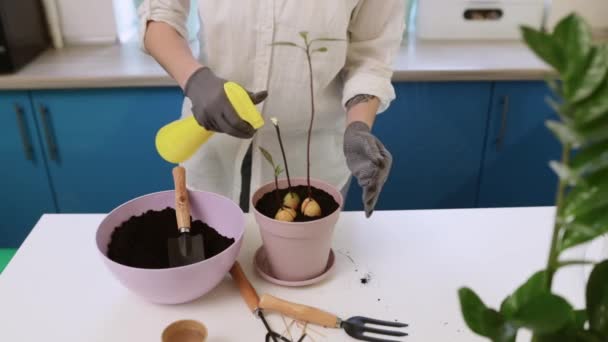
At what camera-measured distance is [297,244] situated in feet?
2.60

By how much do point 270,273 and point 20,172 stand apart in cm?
136

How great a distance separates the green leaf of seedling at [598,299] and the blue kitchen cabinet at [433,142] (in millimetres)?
1311

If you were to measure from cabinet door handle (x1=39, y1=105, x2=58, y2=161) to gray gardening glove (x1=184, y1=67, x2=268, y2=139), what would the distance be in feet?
3.19

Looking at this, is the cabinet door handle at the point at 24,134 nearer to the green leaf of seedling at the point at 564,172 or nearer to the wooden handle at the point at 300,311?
the wooden handle at the point at 300,311

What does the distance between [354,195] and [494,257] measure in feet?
3.55

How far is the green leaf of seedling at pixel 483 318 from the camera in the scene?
1.37 ft

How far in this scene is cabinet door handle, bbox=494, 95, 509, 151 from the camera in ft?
5.85

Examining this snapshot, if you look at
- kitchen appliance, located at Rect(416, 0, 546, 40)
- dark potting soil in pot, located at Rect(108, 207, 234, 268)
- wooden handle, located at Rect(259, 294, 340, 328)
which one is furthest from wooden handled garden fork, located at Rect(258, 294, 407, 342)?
kitchen appliance, located at Rect(416, 0, 546, 40)

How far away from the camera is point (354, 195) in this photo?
1962 mm

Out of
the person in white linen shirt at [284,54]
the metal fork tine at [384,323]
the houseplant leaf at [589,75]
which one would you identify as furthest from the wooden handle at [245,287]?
the houseplant leaf at [589,75]

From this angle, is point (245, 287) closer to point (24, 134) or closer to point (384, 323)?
point (384, 323)

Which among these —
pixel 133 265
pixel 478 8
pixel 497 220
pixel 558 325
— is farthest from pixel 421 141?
pixel 558 325

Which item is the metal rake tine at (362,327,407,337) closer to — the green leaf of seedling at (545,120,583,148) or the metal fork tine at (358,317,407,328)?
the metal fork tine at (358,317,407,328)

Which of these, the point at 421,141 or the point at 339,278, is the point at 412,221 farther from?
the point at 421,141
